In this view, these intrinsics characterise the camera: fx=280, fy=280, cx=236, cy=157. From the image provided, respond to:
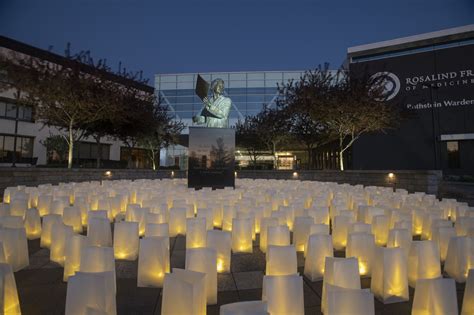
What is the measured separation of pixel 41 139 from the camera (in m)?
30.5

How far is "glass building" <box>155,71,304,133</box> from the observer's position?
156 ft

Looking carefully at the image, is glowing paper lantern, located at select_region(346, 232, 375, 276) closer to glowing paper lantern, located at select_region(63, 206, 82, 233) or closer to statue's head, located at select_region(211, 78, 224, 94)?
glowing paper lantern, located at select_region(63, 206, 82, 233)

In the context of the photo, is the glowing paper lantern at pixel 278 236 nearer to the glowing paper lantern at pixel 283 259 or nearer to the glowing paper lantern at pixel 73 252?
the glowing paper lantern at pixel 283 259

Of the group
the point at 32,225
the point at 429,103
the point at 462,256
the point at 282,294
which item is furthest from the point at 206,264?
the point at 429,103

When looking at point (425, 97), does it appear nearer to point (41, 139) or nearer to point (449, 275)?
point (449, 275)

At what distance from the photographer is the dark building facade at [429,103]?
83.5 ft

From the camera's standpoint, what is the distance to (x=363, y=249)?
3.45 m

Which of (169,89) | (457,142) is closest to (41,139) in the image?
(169,89)

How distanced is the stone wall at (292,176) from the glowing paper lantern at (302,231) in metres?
11.3

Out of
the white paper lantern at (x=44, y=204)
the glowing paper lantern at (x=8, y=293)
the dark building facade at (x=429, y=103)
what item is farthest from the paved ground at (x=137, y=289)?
the dark building facade at (x=429, y=103)

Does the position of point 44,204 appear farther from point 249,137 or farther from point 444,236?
point 249,137

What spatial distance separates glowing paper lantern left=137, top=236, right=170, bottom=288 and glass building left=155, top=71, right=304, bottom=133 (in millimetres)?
44377

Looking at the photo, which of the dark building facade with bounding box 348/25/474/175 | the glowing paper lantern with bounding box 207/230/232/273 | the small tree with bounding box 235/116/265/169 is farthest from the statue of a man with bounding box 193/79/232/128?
the dark building facade with bounding box 348/25/474/175

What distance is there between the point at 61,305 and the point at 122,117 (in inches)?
687
